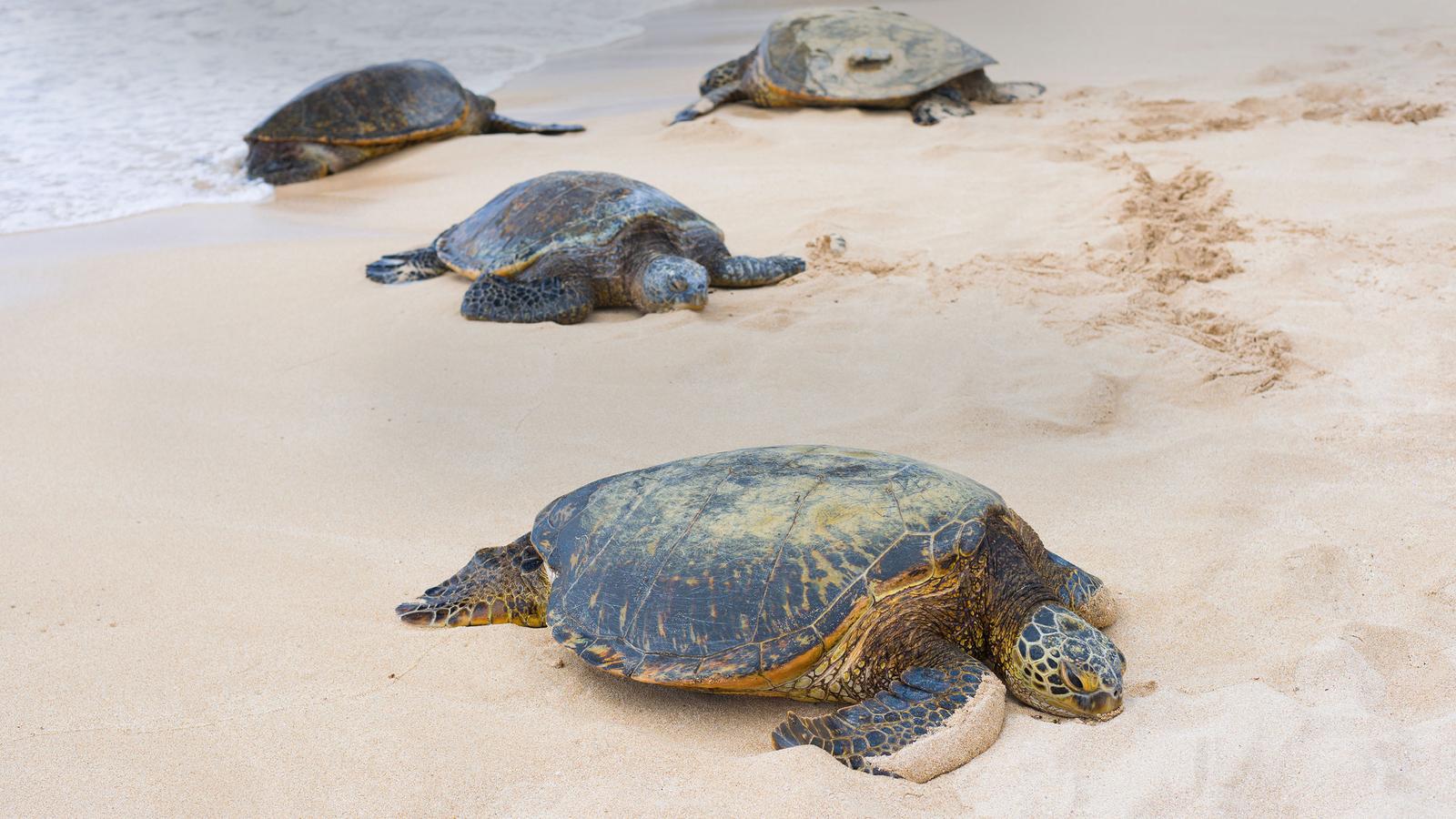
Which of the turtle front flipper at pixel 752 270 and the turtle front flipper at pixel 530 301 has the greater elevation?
the turtle front flipper at pixel 752 270

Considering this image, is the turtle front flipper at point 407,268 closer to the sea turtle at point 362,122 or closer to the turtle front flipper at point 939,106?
the sea turtle at point 362,122

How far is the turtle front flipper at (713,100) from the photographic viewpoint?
869 centimetres

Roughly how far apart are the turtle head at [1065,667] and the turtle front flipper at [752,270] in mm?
3015

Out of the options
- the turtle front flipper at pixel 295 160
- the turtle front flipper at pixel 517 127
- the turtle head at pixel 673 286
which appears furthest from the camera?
the turtle front flipper at pixel 517 127

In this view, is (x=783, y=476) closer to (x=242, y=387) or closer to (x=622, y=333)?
(x=622, y=333)

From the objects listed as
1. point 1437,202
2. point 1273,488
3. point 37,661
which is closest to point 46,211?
point 37,661

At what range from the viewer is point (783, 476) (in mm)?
2467

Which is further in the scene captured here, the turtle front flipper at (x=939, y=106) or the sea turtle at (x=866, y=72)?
the sea turtle at (x=866, y=72)

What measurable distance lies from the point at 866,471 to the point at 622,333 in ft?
7.74

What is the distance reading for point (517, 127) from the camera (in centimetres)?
877

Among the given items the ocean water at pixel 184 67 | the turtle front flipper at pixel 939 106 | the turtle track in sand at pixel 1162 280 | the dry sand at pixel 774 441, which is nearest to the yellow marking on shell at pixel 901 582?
the dry sand at pixel 774 441

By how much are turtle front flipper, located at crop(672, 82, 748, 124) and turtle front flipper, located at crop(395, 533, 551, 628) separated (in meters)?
6.44

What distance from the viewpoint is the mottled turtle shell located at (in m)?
2.22

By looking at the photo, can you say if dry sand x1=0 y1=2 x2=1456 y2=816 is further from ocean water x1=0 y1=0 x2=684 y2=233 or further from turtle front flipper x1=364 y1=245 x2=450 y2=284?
ocean water x1=0 y1=0 x2=684 y2=233
